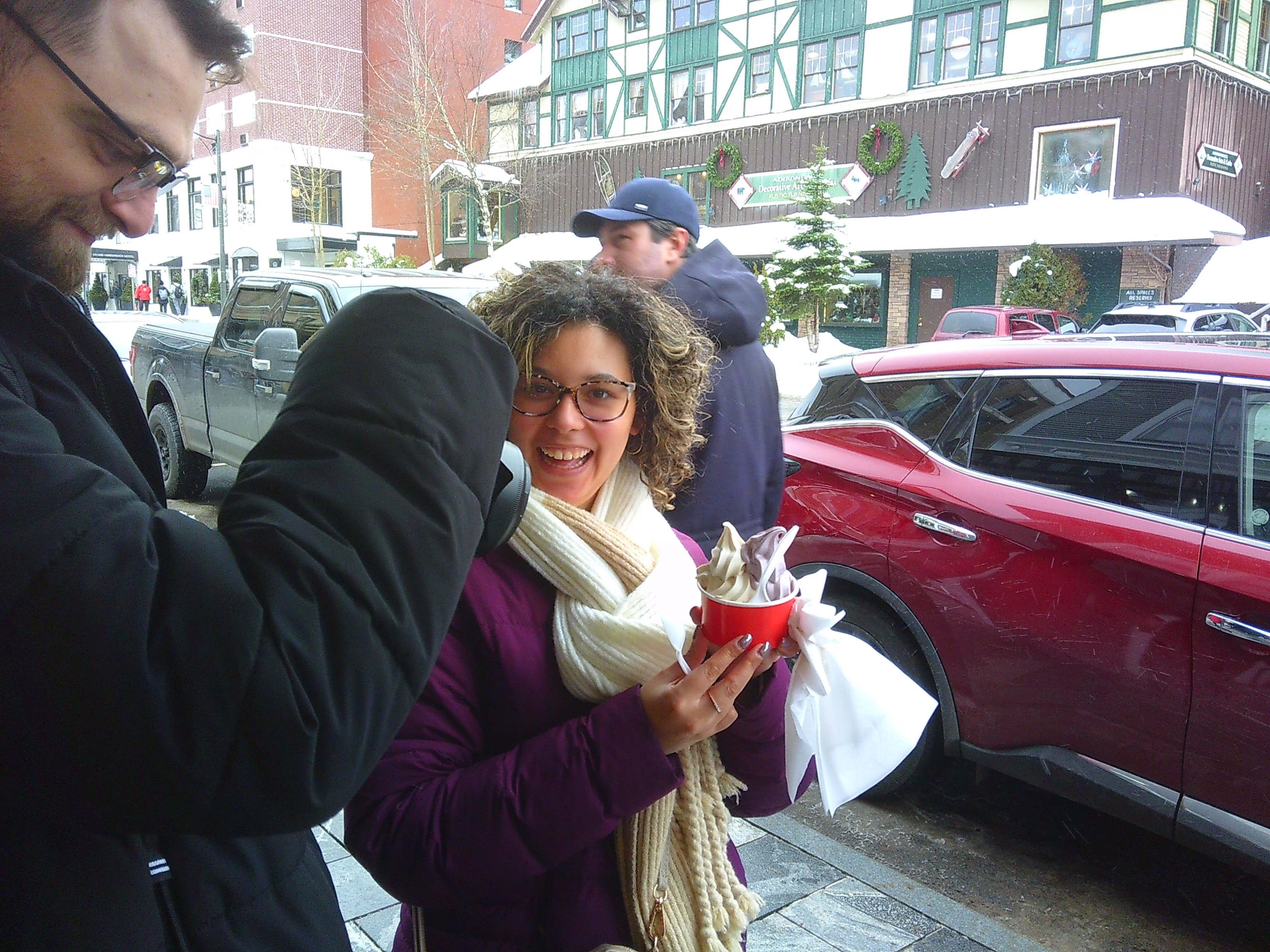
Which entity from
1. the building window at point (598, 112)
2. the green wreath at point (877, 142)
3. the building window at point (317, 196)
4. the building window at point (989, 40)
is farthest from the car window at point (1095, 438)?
the building window at point (317, 196)

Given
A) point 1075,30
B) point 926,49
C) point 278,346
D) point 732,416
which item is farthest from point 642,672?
point 926,49

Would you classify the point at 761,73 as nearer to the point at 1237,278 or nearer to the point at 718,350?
the point at 1237,278

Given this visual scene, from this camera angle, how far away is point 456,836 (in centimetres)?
131

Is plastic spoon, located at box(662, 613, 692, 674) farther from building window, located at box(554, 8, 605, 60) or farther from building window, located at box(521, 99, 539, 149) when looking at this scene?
building window, located at box(521, 99, 539, 149)

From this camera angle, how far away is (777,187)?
93.7 ft

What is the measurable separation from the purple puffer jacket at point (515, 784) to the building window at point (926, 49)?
2679 centimetres

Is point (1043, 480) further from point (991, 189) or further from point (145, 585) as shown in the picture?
point (991, 189)

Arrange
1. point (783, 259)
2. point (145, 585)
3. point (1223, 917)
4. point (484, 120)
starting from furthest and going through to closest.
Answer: point (484, 120) < point (783, 259) < point (1223, 917) < point (145, 585)

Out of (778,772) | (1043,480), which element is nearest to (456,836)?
(778,772)

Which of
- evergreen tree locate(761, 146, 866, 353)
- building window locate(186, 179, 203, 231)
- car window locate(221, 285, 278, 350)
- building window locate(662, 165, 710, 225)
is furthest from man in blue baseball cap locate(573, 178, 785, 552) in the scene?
building window locate(186, 179, 203, 231)

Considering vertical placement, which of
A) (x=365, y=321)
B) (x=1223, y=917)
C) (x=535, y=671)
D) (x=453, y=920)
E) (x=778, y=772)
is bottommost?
(x=1223, y=917)

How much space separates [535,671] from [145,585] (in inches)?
33.1

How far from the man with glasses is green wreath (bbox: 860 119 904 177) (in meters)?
27.0

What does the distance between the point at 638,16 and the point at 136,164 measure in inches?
1325
